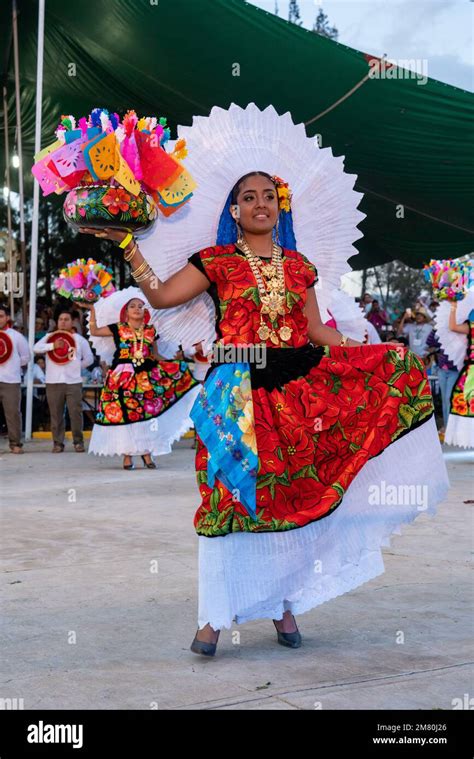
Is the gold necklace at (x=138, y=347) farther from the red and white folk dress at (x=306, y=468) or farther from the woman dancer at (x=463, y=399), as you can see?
the red and white folk dress at (x=306, y=468)

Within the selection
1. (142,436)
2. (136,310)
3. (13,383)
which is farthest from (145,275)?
(13,383)

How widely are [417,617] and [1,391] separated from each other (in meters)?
8.28

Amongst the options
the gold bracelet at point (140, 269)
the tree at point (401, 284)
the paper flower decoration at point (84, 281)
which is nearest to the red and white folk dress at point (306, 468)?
the gold bracelet at point (140, 269)

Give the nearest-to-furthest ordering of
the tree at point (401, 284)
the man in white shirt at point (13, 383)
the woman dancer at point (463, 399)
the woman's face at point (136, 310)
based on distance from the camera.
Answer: the woman's face at point (136, 310), the woman dancer at point (463, 399), the man in white shirt at point (13, 383), the tree at point (401, 284)

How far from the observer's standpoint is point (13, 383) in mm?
11781

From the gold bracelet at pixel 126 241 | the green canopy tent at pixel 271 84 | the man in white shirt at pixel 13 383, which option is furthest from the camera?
the man in white shirt at pixel 13 383

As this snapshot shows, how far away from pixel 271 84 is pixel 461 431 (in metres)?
4.73

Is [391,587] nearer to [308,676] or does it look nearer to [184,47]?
[308,676]

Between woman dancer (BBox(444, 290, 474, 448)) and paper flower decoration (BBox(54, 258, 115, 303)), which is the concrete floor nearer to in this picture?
paper flower decoration (BBox(54, 258, 115, 303))

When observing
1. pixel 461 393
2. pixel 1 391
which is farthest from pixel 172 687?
pixel 1 391

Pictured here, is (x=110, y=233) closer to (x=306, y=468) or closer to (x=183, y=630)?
(x=306, y=468)

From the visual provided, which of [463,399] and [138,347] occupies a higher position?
[138,347]

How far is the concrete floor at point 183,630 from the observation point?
3.30 m

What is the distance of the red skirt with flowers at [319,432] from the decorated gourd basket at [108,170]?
0.75 m
